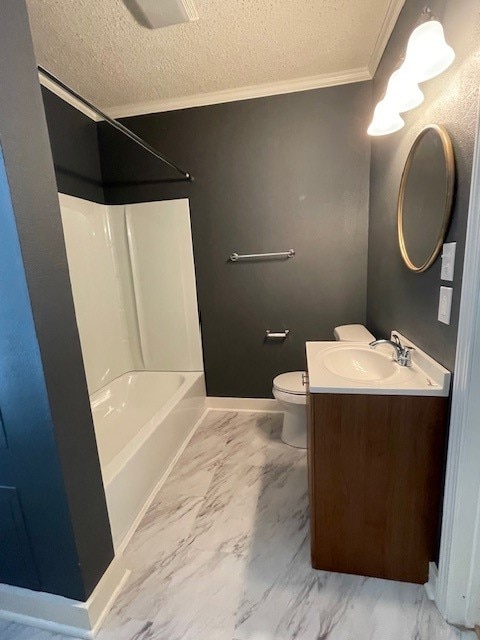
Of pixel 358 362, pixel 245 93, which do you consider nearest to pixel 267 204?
pixel 245 93

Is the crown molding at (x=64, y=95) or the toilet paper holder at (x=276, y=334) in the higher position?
the crown molding at (x=64, y=95)

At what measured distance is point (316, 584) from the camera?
124 cm

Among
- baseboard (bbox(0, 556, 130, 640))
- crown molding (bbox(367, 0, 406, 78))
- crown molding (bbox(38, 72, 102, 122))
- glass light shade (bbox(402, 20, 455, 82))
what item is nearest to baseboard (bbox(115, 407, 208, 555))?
baseboard (bbox(0, 556, 130, 640))

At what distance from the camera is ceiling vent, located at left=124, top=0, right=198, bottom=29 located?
4.55 ft

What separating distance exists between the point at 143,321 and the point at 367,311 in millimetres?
1865

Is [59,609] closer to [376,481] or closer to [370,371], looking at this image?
[376,481]

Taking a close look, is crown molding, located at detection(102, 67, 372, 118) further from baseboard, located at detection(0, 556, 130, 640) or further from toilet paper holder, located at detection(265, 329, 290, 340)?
baseboard, located at detection(0, 556, 130, 640)

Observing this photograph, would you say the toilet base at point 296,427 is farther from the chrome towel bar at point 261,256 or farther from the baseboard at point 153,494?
the chrome towel bar at point 261,256

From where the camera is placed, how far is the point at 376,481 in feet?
3.79

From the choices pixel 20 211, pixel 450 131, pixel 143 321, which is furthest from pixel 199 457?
pixel 450 131

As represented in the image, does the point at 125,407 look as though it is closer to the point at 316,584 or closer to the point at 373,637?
the point at 316,584

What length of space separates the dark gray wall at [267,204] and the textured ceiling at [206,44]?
0.22m

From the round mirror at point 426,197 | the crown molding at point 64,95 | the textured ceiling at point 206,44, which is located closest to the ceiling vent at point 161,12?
the textured ceiling at point 206,44

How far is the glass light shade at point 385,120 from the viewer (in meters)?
1.38
